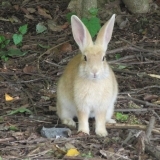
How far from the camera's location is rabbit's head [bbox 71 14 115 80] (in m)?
5.08

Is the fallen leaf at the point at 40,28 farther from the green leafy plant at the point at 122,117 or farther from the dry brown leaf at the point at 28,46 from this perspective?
the green leafy plant at the point at 122,117

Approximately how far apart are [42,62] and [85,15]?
3.89 feet

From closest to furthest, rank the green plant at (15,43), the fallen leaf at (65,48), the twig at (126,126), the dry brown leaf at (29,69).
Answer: the twig at (126,126), the dry brown leaf at (29,69), the green plant at (15,43), the fallen leaf at (65,48)

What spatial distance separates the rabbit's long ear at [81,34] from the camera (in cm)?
536

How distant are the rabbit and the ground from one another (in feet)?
0.63

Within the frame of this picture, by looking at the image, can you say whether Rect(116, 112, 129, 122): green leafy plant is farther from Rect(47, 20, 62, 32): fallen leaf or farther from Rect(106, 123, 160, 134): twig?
Rect(47, 20, 62, 32): fallen leaf

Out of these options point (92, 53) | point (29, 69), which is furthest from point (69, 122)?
point (29, 69)

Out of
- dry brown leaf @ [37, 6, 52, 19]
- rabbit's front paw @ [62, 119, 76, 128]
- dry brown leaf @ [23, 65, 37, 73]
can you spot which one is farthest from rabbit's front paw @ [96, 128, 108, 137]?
dry brown leaf @ [37, 6, 52, 19]

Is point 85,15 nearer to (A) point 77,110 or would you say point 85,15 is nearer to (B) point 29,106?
(B) point 29,106

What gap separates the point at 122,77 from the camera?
699 cm

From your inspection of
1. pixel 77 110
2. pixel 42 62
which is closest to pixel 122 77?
pixel 42 62

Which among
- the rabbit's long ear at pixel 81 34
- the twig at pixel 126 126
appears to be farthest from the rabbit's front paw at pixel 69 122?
the rabbit's long ear at pixel 81 34

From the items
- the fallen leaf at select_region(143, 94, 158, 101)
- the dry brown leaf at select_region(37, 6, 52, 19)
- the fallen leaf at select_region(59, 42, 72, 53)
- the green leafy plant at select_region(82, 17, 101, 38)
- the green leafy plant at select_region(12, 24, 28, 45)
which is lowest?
the fallen leaf at select_region(143, 94, 158, 101)

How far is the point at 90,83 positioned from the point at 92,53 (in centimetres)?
30
